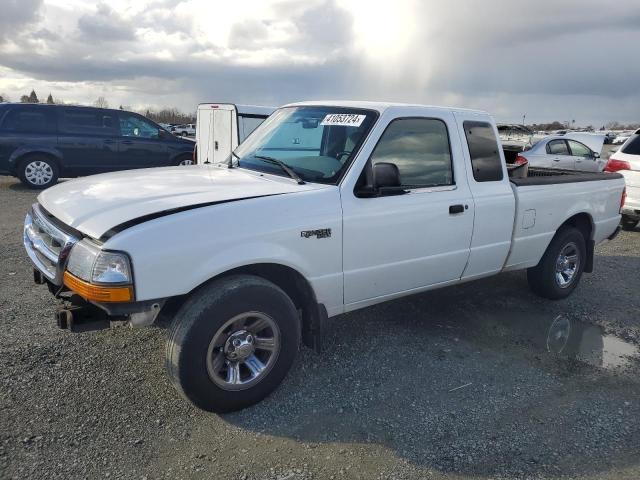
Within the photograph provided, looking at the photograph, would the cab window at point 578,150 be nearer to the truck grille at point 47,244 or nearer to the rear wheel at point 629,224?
the rear wheel at point 629,224

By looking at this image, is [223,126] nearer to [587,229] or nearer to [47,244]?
[587,229]

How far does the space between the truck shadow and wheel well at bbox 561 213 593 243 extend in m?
1.01

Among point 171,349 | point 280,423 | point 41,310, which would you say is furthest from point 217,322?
point 41,310

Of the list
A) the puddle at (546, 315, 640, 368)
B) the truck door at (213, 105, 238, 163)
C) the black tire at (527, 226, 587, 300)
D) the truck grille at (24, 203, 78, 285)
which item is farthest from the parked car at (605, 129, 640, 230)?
the truck grille at (24, 203, 78, 285)

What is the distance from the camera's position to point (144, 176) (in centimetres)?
402

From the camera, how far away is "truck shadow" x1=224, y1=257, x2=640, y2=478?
3.00 metres

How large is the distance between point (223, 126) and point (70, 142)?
353 centimetres

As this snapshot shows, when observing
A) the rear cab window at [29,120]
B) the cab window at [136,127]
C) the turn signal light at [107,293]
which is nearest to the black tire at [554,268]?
the turn signal light at [107,293]

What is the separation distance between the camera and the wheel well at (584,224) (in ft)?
18.2

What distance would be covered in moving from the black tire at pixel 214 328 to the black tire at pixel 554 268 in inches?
124

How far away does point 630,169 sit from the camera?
8.27m

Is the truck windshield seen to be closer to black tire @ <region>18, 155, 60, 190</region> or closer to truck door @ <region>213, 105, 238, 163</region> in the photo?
truck door @ <region>213, 105, 238, 163</region>

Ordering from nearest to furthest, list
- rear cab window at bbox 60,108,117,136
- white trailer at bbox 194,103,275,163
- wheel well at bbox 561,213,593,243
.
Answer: wheel well at bbox 561,213,593,243 → white trailer at bbox 194,103,275,163 → rear cab window at bbox 60,108,117,136

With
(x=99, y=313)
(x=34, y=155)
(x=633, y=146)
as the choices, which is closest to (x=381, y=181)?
(x=99, y=313)
